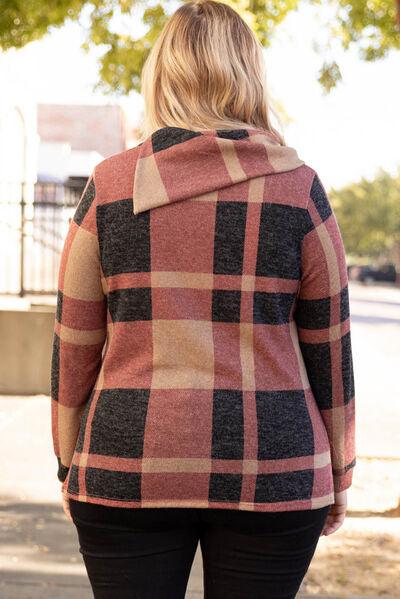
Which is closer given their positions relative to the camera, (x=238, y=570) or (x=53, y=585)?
(x=238, y=570)

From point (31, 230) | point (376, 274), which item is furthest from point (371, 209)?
point (31, 230)

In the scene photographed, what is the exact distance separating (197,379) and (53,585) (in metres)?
2.66

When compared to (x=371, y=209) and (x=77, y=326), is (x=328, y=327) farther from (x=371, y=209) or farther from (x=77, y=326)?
(x=371, y=209)

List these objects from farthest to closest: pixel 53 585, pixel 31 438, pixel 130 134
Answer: pixel 130 134
pixel 31 438
pixel 53 585

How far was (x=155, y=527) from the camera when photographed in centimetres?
178

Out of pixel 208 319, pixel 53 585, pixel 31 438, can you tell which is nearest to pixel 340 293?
pixel 208 319

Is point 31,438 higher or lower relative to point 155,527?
lower

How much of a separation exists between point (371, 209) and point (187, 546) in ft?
245

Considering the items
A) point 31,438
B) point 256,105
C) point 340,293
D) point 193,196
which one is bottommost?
point 31,438

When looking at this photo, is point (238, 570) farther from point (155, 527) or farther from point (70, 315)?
point (70, 315)

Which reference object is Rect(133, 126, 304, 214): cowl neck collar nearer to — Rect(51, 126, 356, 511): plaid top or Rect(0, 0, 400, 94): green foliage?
Rect(51, 126, 356, 511): plaid top

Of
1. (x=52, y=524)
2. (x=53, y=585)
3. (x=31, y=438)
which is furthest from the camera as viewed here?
(x=31, y=438)

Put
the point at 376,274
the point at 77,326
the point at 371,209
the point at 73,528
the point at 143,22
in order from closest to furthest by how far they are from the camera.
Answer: the point at 77,326 < the point at 73,528 < the point at 143,22 < the point at 376,274 < the point at 371,209

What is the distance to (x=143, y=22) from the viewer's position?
934 cm
